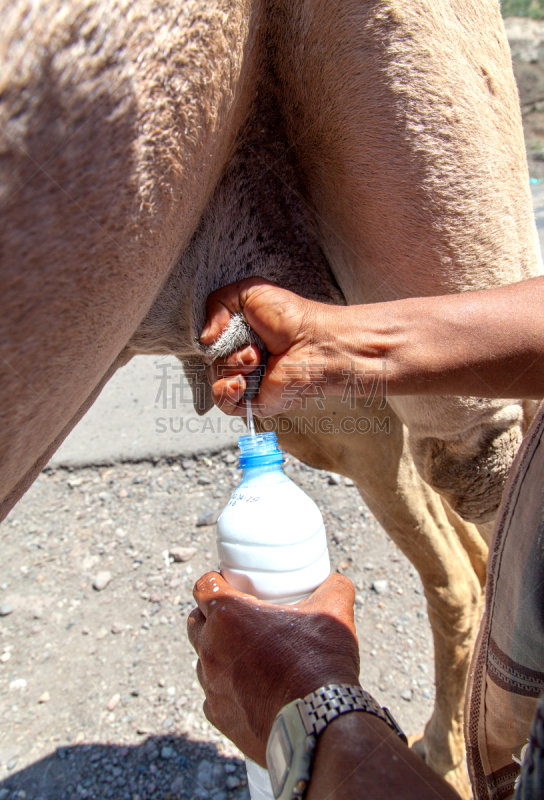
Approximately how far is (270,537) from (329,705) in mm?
255

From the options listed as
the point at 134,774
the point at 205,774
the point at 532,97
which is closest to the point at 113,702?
the point at 134,774

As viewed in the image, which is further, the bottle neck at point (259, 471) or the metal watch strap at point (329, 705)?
Result: the bottle neck at point (259, 471)

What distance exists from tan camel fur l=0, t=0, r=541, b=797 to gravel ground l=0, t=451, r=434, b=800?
96 centimetres

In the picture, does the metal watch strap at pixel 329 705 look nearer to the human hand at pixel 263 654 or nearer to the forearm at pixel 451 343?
the human hand at pixel 263 654

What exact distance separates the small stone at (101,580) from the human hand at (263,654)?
1.40 meters

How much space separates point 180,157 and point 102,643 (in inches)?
68.7

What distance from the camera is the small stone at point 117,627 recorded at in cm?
A: 188

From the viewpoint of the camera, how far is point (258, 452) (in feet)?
2.74

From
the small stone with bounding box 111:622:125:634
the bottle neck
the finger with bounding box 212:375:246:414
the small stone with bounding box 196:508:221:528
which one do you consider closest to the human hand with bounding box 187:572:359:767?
the bottle neck

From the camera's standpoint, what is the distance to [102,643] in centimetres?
185

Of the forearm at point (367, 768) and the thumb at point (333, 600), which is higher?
the forearm at point (367, 768)

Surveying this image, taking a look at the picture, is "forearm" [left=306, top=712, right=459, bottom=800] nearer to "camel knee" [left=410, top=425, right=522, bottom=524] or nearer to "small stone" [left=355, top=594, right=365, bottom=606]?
"camel knee" [left=410, top=425, right=522, bottom=524]

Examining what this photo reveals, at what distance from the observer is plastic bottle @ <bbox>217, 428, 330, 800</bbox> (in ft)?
2.58

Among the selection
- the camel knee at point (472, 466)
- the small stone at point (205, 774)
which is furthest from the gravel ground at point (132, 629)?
the camel knee at point (472, 466)
